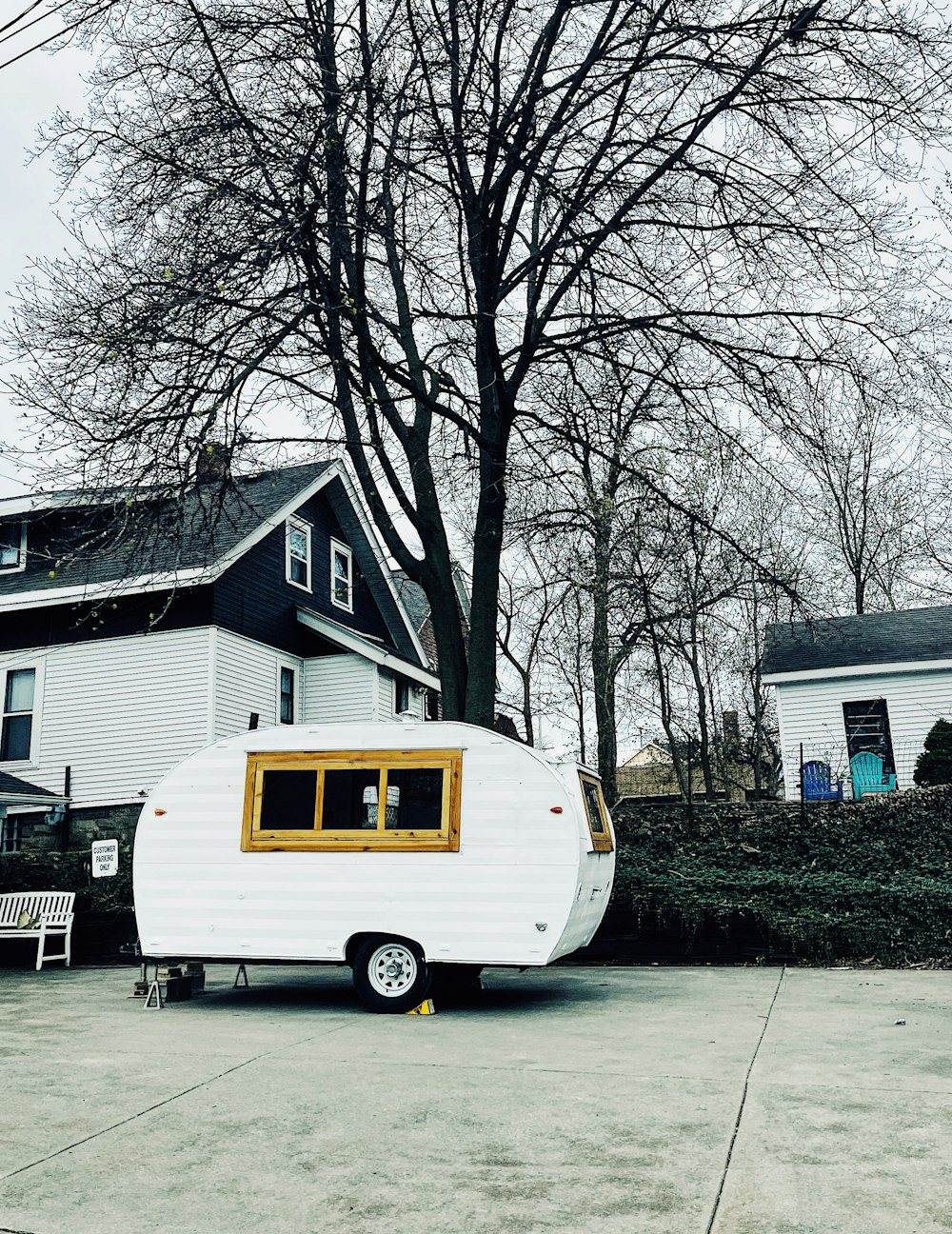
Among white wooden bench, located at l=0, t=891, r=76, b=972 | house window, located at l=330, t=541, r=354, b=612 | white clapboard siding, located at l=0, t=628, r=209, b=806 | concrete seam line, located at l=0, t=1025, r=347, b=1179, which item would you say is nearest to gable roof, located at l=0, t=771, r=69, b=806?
white clapboard siding, located at l=0, t=628, r=209, b=806

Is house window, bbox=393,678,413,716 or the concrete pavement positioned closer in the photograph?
the concrete pavement

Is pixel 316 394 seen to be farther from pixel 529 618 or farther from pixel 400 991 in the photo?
pixel 529 618

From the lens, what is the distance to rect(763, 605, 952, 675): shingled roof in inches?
1037

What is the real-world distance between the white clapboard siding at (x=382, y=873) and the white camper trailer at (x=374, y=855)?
0.01 meters

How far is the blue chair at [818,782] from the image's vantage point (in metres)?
24.6

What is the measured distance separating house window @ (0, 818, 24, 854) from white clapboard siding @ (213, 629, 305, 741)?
14.5ft

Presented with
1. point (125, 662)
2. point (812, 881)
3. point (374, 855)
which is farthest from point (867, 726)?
point (374, 855)

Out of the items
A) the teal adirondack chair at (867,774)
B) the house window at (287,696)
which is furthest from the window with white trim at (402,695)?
the teal adirondack chair at (867,774)

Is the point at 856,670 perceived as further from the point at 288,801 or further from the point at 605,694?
the point at 288,801

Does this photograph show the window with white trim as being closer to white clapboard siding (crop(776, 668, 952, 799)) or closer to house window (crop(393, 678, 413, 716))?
house window (crop(393, 678, 413, 716))

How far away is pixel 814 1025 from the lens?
8648 millimetres

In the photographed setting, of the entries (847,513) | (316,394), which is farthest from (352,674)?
(847,513)

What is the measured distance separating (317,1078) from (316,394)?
348 inches

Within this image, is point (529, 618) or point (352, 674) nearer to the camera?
point (352, 674)
